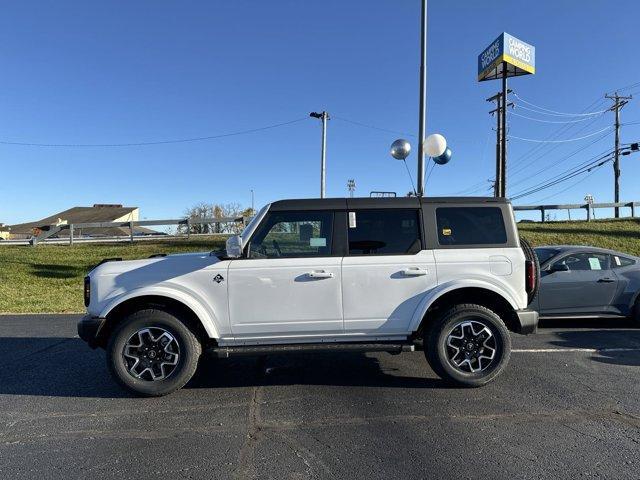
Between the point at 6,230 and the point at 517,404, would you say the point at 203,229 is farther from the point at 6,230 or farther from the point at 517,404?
the point at 6,230

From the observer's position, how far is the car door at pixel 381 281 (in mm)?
4656

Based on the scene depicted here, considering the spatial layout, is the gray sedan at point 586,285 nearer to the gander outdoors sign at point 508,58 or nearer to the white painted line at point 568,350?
the white painted line at point 568,350

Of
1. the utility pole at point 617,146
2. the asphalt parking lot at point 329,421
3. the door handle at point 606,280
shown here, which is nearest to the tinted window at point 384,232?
the asphalt parking lot at point 329,421

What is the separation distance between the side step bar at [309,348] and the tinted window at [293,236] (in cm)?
88

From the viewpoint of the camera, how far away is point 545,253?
793cm

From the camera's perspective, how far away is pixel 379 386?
15.8 ft

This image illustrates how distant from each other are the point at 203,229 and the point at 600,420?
2363 centimetres

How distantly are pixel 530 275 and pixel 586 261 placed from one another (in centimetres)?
349

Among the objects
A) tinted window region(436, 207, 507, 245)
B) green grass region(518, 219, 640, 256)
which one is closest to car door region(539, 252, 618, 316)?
tinted window region(436, 207, 507, 245)

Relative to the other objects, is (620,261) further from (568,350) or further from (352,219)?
(352,219)

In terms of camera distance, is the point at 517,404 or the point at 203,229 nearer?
the point at 517,404

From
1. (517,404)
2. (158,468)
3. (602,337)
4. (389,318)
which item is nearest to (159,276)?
(158,468)

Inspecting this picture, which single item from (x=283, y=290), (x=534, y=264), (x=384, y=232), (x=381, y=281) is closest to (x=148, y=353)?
(x=283, y=290)

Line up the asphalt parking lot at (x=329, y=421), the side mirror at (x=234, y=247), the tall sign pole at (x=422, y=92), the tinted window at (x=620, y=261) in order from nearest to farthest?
the asphalt parking lot at (x=329, y=421)
the side mirror at (x=234, y=247)
the tinted window at (x=620, y=261)
the tall sign pole at (x=422, y=92)
